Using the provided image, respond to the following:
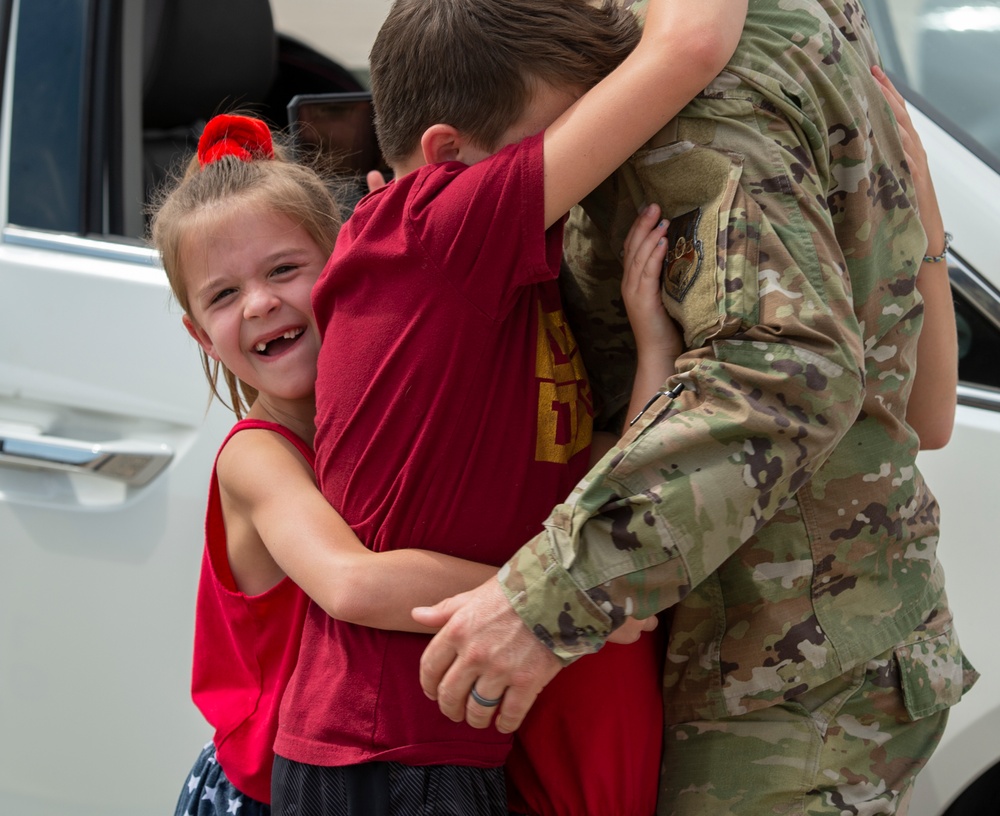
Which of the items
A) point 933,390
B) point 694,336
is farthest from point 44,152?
point 933,390

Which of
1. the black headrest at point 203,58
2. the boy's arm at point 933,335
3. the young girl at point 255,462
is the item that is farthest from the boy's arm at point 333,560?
the black headrest at point 203,58

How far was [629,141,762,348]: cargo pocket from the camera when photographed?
3.84 ft

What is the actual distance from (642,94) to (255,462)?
0.71 m

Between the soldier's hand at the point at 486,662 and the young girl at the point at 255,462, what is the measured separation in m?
0.18

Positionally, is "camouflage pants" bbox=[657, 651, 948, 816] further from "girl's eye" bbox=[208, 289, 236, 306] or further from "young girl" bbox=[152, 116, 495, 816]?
"girl's eye" bbox=[208, 289, 236, 306]

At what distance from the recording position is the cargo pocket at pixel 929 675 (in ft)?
4.46

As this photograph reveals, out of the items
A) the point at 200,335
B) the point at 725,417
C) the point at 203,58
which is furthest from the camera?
the point at 203,58

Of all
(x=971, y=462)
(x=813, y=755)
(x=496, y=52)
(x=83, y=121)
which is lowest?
(x=813, y=755)

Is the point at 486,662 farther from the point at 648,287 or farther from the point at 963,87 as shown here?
the point at 963,87

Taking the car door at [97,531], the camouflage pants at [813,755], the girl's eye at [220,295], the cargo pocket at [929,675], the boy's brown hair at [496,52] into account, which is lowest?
the car door at [97,531]

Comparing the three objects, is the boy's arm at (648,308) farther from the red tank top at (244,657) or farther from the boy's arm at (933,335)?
the red tank top at (244,657)

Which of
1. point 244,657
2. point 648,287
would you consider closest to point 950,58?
point 648,287

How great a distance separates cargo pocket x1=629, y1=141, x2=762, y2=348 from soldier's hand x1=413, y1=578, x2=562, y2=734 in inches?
13.9

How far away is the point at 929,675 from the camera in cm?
137
